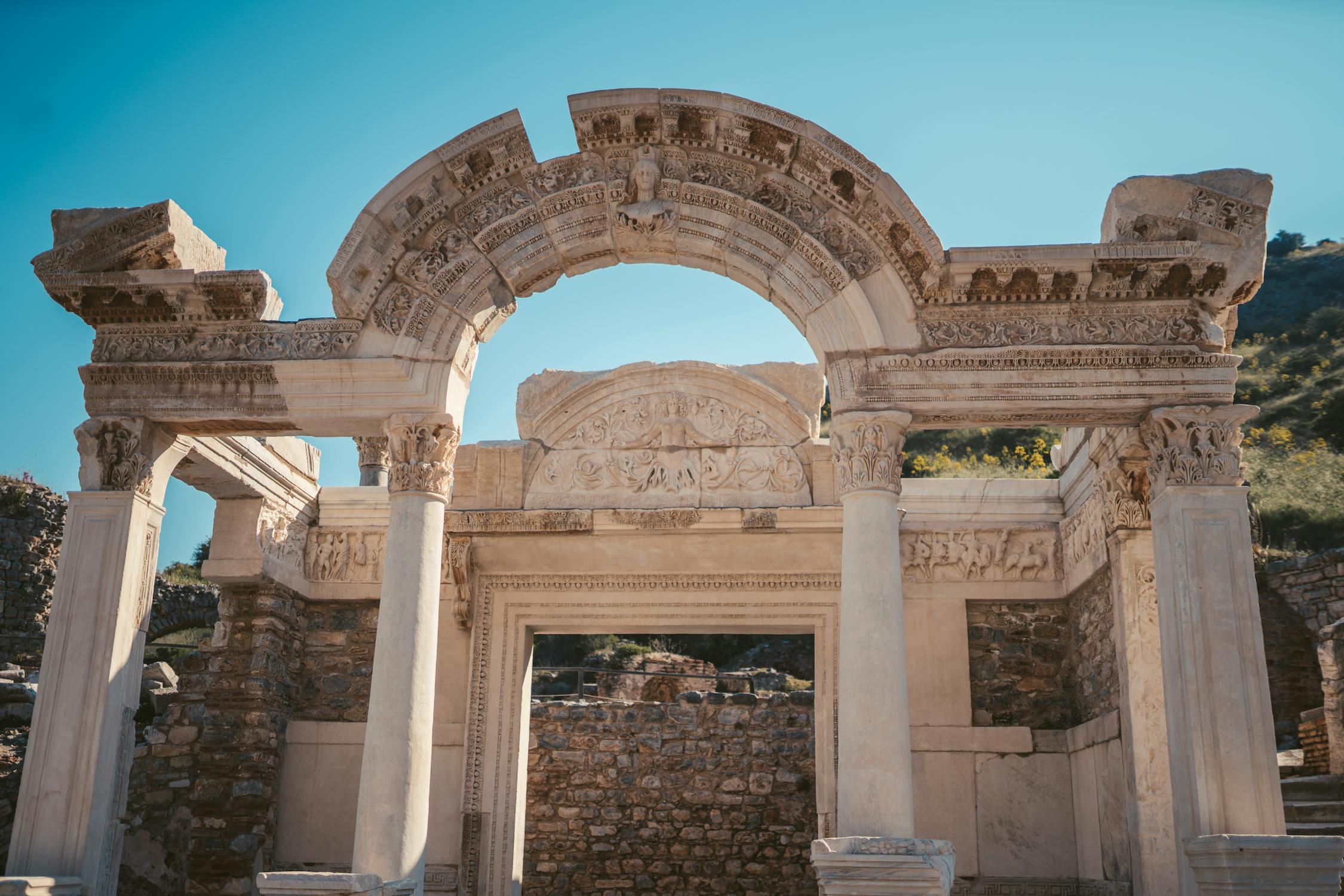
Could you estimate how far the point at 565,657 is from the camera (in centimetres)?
2750

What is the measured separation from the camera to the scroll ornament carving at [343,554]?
34.1ft

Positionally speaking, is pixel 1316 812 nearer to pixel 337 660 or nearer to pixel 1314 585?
pixel 1314 585

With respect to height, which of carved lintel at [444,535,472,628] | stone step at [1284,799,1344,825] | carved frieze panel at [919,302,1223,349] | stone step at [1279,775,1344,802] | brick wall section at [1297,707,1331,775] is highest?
carved frieze panel at [919,302,1223,349]

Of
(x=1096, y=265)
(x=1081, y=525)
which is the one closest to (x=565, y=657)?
(x=1081, y=525)

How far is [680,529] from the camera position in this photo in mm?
9656

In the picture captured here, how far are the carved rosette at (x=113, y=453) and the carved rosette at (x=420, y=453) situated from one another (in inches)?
67.2

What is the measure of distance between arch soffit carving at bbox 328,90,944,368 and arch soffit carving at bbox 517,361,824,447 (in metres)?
2.01

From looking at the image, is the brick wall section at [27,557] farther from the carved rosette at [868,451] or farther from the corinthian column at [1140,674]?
the corinthian column at [1140,674]

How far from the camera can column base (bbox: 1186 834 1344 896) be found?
613 cm

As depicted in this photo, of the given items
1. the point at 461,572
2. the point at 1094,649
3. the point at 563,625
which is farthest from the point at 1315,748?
the point at 461,572

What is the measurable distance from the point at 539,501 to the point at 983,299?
4239 mm

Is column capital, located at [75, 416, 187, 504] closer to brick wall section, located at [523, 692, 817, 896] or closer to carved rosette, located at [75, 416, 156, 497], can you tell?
carved rosette, located at [75, 416, 156, 497]

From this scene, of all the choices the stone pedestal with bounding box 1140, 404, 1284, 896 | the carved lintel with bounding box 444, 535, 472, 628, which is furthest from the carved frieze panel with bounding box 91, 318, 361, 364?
the stone pedestal with bounding box 1140, 404, 1284, 896

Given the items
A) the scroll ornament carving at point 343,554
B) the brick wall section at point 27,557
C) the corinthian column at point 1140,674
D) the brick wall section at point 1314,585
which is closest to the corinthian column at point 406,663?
the scroll ornament carving at point 343,554
